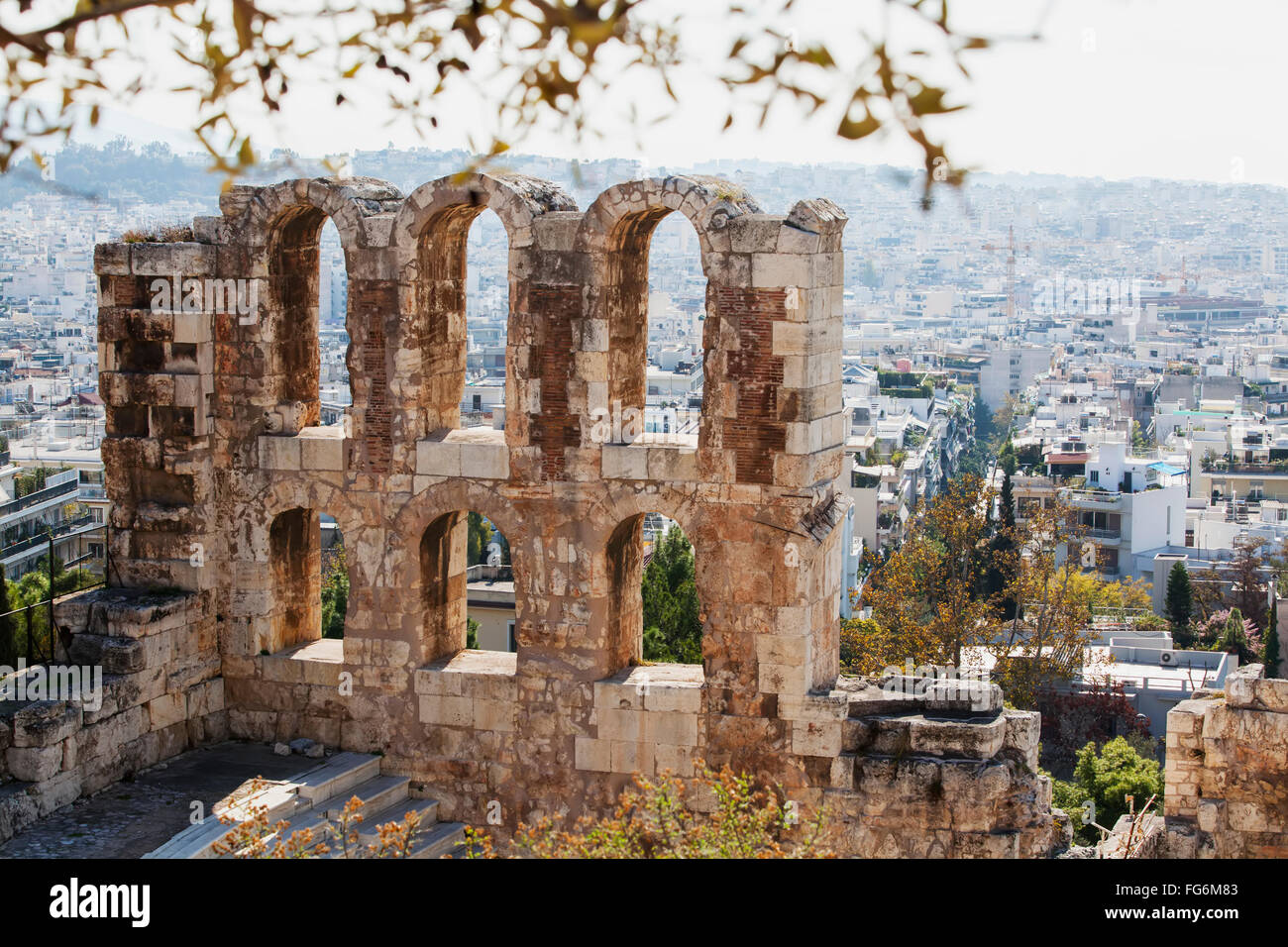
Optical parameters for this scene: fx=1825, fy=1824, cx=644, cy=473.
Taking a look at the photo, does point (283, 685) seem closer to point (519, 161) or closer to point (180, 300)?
point (180, 300)

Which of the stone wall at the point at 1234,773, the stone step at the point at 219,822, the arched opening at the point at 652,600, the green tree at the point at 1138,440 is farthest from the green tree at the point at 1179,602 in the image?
the stone step at the point at 219,822

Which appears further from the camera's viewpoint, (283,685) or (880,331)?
(880,331)

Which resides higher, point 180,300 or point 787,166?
point 787,166

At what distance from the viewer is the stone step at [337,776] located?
1550cm

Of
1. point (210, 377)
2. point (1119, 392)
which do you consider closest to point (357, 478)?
point (210, 377)

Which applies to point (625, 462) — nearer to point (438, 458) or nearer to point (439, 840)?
point (438, 458)

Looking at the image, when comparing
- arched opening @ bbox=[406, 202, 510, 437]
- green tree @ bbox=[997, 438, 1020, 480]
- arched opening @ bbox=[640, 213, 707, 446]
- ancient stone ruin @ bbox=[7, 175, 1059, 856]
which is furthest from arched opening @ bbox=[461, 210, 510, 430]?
arched opening @ bbox=[406, 202, 510, 437]

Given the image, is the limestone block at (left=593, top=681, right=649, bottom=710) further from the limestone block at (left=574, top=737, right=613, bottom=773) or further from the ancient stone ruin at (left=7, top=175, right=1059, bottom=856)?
the limestone block at (left=574, top=737, right=613, bottom=773)

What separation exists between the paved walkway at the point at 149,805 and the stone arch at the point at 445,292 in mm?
3205

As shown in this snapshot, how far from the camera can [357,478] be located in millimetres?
16453

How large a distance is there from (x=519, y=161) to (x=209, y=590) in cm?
1158

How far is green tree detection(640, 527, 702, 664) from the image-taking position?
27344 millimetres

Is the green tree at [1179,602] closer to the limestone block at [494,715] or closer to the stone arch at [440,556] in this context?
the stone arch at [440,556]

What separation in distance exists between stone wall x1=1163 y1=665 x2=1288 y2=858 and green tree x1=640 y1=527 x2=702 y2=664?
9.51m
